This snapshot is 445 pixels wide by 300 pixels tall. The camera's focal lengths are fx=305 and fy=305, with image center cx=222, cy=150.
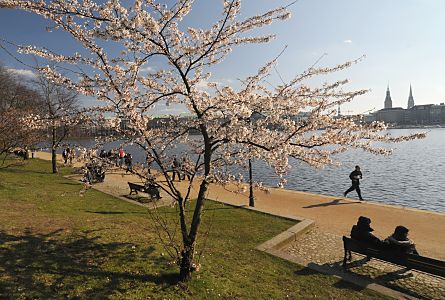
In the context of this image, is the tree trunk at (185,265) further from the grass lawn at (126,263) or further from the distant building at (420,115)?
the distant building at (420,115)

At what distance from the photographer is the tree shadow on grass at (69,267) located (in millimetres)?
5477

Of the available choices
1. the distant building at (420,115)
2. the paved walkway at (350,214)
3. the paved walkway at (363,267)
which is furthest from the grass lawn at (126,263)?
the distant building at (420,115)

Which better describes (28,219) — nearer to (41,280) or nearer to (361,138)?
(41,280)

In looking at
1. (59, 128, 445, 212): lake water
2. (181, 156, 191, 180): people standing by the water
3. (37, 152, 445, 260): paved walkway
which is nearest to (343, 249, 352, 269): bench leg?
(37, 152, 445, 260): paved walkway

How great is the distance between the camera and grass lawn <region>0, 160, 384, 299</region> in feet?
18.8

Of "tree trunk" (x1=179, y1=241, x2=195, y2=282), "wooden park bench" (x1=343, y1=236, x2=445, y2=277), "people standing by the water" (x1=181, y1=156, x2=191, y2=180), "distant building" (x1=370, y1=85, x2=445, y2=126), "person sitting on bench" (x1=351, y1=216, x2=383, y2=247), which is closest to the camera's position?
"tree trunk" (x1=179, y1=241, x2=195, y2=282)

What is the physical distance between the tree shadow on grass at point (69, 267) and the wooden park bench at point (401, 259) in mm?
4695

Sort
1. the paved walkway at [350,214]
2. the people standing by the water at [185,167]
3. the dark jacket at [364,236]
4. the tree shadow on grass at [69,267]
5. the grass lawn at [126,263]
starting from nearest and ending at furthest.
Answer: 1. the tree shadow on grass at [69,267]
2. the grass lawn at [126,263]
3. the people standing by the water at [185,167]
4. the dark jacket at [364,236]
5. the paved walkway at [350,214]

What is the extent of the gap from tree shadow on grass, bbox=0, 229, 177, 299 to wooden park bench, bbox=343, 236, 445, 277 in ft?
15.4

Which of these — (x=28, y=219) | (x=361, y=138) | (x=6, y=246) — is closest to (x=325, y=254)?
(x=361, y=138)

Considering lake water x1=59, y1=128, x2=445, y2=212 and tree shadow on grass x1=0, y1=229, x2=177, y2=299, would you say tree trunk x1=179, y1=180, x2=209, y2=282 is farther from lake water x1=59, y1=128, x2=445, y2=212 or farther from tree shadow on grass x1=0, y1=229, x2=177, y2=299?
lake water x1=59, y1=128, x2=445, y2=212

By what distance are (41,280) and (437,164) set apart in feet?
152

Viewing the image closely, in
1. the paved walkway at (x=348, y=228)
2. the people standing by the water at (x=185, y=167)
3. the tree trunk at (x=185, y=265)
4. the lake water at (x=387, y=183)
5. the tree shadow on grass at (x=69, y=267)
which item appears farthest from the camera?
the lake water at (x=387, y=183)

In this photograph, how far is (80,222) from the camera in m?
9.55
